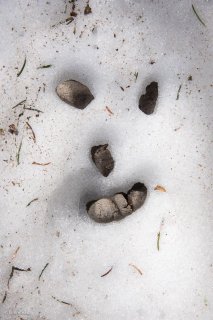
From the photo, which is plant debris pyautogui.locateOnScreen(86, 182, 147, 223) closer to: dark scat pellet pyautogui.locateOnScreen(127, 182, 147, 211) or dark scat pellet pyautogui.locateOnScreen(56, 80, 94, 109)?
dark scat pellet pyautogui.locateOnScreen(127, 182, 147, 211)

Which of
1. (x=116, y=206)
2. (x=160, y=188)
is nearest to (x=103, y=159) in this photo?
(x=116, y=206)

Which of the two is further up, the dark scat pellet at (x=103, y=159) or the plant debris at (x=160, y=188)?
the dark scat pellet at (x=103, y=159)

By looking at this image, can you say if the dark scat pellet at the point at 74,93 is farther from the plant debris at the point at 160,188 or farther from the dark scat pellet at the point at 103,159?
the plant debris at the point at 160,188

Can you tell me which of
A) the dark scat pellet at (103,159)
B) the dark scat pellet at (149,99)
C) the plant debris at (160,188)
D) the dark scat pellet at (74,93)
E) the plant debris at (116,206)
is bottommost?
the plant debris at (116,206)

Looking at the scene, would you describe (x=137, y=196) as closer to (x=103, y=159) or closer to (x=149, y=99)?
(x=103, y=159)

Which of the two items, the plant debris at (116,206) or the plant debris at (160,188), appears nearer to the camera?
the plant debris at (116,206)

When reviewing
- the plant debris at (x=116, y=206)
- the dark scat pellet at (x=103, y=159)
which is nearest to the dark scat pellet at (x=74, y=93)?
the dark scat pellet at (x=103, y=159)
